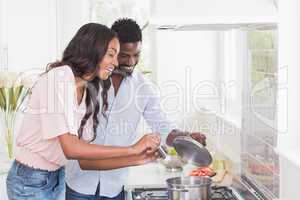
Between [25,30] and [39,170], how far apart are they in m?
1.51

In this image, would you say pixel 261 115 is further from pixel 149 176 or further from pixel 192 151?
pixel 149 176

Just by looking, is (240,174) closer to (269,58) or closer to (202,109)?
(269,58)

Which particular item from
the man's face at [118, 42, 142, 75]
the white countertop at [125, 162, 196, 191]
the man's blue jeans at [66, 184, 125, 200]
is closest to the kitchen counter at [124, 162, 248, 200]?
the white countertop at [125, 162, 196, 191]

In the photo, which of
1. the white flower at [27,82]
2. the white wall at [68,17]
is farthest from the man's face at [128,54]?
the white wall at [68,17]

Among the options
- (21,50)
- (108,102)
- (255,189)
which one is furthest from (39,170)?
(21,50)

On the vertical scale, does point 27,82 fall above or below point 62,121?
above

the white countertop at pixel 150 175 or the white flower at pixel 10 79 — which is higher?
the white flower at pixel 10 79

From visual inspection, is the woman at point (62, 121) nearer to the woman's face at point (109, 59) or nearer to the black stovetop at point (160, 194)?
the woman's face at point (109, 59)

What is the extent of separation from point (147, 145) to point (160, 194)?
0.45 metres

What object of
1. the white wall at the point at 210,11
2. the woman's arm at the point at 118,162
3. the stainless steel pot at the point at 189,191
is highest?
the white wall at the point at 210,11

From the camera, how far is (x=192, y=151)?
1.75 m

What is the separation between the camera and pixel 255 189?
185 cm

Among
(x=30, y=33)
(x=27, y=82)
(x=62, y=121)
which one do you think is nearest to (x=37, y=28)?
(x=30, y=33)

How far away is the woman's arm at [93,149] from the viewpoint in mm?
1555
